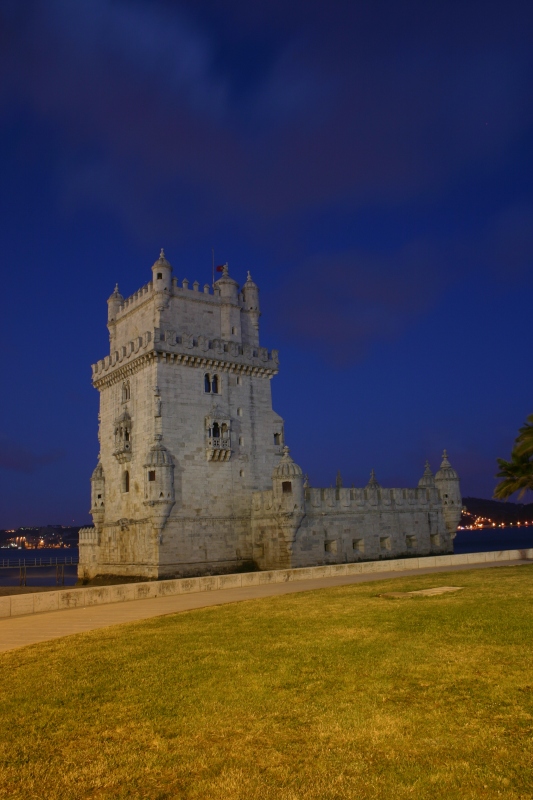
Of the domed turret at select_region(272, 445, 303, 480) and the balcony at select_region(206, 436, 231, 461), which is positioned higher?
the balcony at select_region(206, 436, 231, 461)

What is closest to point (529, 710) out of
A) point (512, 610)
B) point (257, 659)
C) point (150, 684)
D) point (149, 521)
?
point (257, 659)

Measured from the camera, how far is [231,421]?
4278 centimetres

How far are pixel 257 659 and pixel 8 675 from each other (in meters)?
4.45

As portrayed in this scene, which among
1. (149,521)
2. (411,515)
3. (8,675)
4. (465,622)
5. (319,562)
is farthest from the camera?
(411,515)

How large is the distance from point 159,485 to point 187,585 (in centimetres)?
1359

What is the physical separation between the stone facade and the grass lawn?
2424 cm

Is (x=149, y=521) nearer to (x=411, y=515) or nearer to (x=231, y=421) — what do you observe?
(x=231, y=421)

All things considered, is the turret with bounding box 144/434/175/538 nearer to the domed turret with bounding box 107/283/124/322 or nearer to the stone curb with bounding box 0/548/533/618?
the stone curb with bounding box 0/548/533/618

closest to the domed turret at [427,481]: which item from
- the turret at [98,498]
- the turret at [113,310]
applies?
the turret at [98,498]

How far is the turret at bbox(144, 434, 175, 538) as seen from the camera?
3812 centimetres

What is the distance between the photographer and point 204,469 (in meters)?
40.9

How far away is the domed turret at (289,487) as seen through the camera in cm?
3972

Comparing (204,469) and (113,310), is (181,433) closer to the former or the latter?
(204,469)

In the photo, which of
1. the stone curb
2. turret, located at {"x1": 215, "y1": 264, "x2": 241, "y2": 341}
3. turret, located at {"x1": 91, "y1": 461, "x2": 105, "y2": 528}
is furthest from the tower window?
the stone curb
